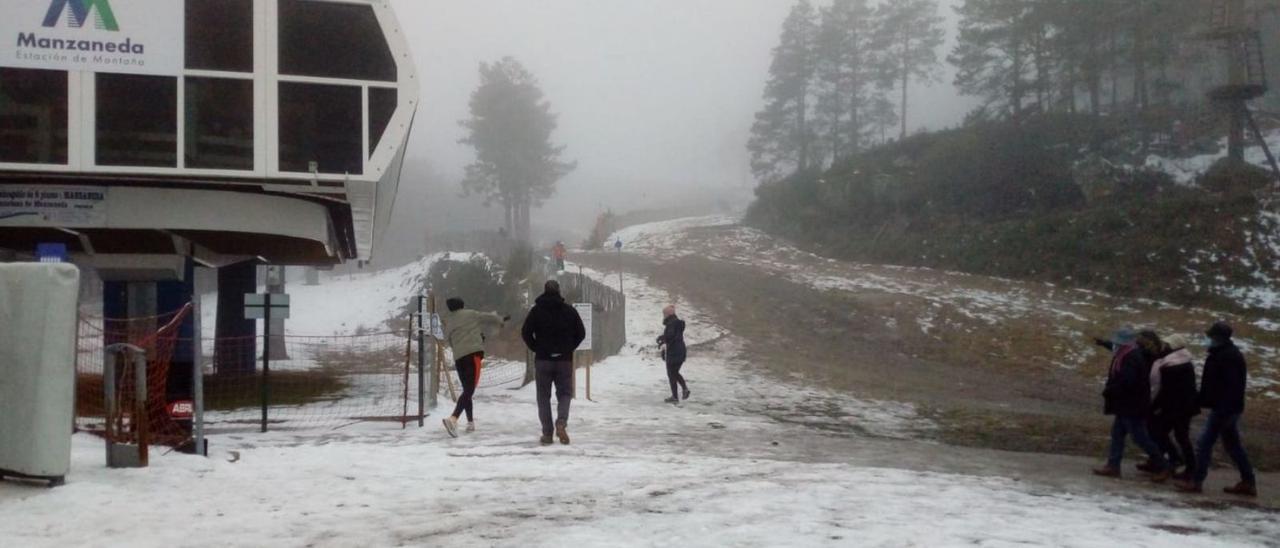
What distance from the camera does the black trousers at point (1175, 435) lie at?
395 inches

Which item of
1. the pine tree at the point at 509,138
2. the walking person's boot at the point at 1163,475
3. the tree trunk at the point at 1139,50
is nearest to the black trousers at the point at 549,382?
the walking person's boot at the point at 1163,475

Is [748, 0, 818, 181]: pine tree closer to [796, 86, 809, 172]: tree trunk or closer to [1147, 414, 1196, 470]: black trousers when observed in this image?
[796, 86, 809, 172]: tree trunk

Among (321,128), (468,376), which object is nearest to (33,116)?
(321,128)

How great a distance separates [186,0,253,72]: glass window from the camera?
1600 cm

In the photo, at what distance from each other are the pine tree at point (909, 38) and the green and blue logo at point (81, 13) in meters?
60.0

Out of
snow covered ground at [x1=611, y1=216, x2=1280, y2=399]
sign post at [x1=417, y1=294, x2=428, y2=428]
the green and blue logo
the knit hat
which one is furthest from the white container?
snow covered ground at [x1=611, y1=216, x2=1280, y2=399]

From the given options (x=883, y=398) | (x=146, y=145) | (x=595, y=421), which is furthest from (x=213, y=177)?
(x=883, y=398)

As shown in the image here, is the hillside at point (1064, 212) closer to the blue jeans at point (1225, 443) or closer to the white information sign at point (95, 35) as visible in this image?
the blue jeans at point (1225, 443)

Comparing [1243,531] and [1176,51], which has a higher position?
[1176,51]

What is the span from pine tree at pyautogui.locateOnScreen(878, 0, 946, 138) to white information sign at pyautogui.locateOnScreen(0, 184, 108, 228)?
196ft

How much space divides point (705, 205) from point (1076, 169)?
196 feet

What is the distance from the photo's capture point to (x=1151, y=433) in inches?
421

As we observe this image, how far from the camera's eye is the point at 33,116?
15.6 metres

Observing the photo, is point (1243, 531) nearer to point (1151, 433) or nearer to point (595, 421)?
point (1151, 433)
